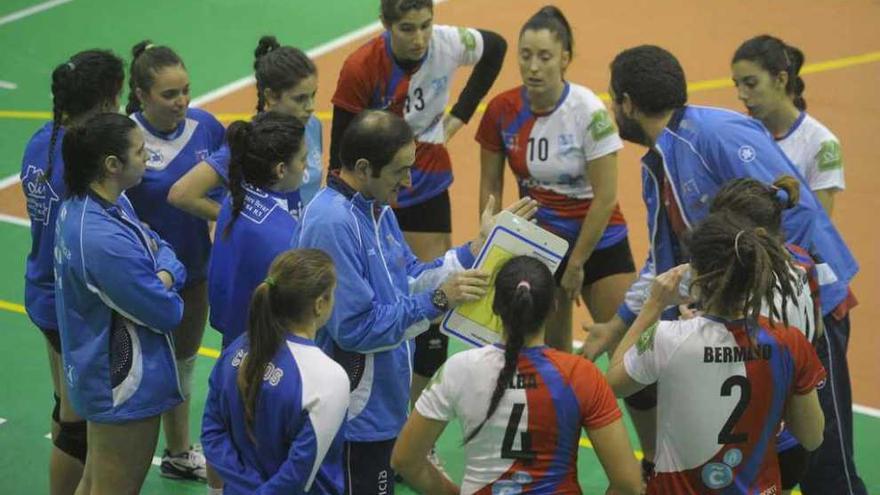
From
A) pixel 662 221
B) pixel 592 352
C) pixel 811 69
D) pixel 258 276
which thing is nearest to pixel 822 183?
pixel 662 221

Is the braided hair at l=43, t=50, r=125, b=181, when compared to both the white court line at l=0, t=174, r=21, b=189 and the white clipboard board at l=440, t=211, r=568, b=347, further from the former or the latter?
the white court line at l=0, t=174, r=21, b=189

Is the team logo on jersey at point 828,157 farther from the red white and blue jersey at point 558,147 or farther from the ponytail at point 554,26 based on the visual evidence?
the ponytail at point 554,26

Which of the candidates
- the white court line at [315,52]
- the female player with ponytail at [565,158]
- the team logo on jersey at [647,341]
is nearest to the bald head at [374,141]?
the team logo on jersey at [647,341]

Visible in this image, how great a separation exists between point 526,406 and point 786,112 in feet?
9.31

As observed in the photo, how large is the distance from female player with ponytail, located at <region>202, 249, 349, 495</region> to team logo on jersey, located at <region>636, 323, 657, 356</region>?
101 centimetres

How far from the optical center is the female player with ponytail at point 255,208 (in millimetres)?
5629

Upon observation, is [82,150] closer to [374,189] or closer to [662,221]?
[374,189]

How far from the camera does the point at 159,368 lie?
570 centimetres

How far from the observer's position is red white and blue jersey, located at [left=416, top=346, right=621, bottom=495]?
450cm

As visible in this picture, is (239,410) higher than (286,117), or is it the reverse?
(286,117)

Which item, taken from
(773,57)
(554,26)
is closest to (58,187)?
(554,26)

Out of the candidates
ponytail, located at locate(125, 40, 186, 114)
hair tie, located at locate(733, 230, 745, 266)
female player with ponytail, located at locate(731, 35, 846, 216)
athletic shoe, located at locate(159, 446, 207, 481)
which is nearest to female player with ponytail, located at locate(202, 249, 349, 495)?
hair tie, located at locate(733, 230, 745, 266)

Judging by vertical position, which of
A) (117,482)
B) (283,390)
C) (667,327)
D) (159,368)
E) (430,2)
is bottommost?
(117,482)

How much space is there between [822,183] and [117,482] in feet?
11.4
